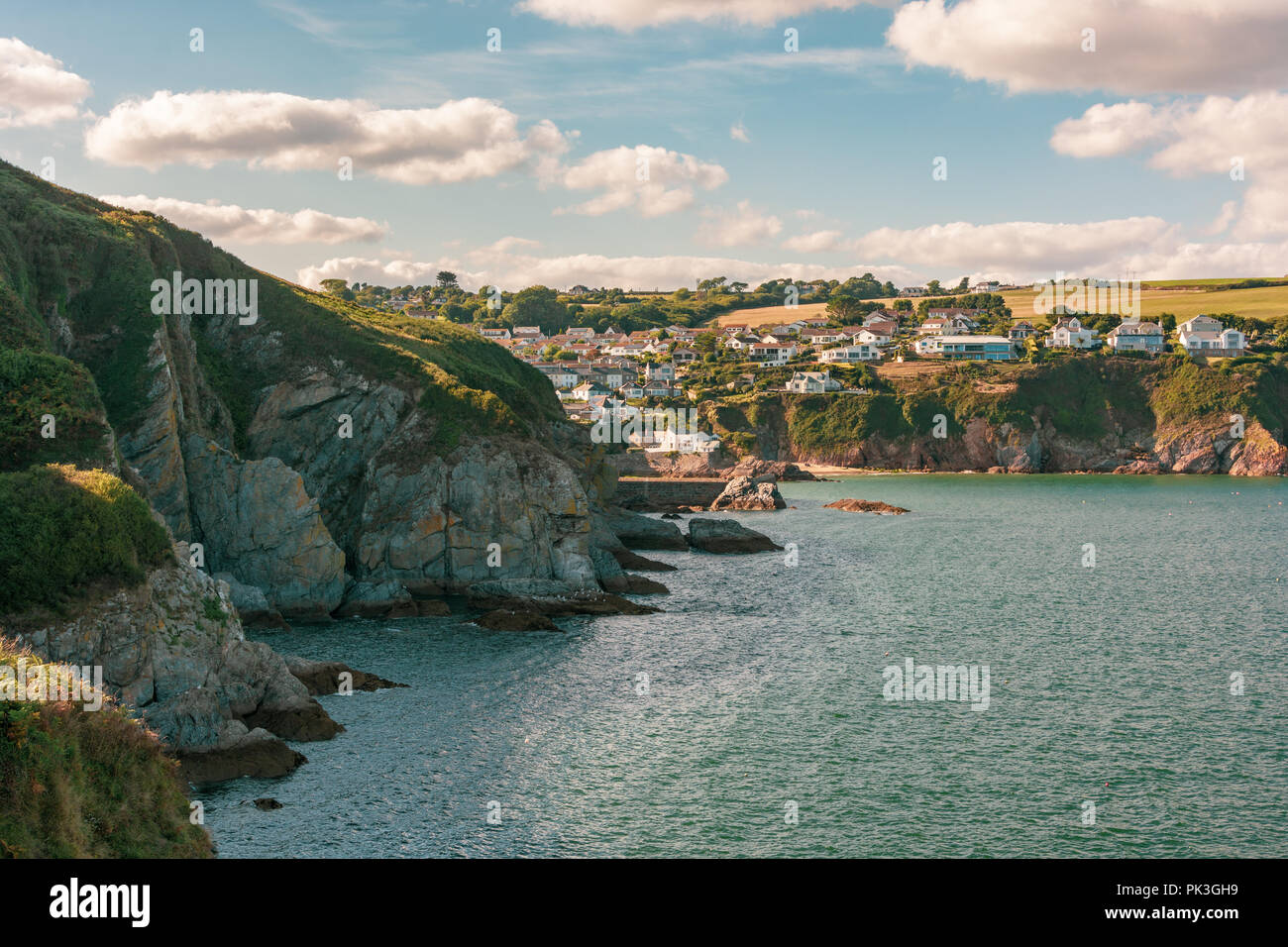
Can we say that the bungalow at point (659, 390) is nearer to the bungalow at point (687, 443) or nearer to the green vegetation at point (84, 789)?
the bungalow at point (687, 443)

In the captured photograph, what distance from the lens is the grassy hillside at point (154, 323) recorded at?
6131 centimetres

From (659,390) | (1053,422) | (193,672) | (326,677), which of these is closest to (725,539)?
(326,677)

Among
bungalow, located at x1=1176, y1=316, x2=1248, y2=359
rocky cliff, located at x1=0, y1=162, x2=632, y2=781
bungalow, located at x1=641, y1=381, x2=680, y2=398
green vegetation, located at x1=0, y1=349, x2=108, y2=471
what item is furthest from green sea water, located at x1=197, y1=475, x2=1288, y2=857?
bungalow, located at x1=1176, y1=316, x2=1248, y2=359

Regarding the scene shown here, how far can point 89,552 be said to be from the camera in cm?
3588

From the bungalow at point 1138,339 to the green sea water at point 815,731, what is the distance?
127 meters

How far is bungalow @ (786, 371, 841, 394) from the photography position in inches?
7392

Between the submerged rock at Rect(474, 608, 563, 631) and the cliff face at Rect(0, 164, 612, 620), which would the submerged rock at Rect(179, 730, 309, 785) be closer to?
the cliff face at Rect(0, 164, 612, 620)

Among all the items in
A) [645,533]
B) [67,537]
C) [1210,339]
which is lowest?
[645,533]

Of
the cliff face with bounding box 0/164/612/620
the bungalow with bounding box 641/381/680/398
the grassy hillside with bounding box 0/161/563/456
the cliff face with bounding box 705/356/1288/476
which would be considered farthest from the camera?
the bungalow with bounding box 641/381/680/398

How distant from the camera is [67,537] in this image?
3606 centimetres

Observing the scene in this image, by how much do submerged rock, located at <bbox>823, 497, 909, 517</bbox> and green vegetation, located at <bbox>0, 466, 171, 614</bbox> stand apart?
91.9 metres

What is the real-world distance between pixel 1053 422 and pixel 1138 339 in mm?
32568

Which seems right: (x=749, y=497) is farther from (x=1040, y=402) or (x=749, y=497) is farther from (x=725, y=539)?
(x=1040, y=402)
